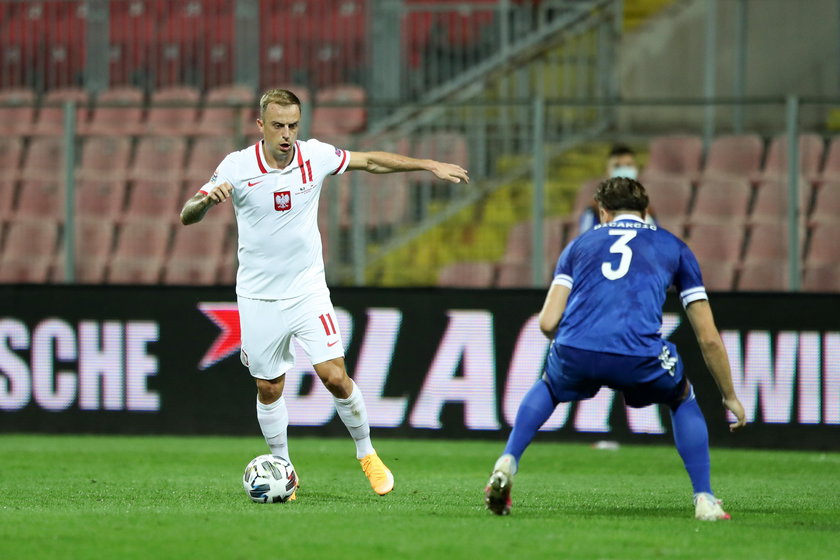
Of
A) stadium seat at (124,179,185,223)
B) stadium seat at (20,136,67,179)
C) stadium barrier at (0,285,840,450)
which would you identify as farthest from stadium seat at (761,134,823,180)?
stadium seat at (20,136,67,179)

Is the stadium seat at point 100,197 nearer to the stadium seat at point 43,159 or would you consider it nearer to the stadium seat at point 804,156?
the stadium seat at point 43,159

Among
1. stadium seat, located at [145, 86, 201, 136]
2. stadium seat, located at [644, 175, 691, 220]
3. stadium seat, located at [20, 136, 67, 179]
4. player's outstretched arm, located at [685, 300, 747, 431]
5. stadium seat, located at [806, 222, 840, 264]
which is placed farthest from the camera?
stadium seat, located at [20, 136, 67, 179]

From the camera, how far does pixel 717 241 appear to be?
42.4ft

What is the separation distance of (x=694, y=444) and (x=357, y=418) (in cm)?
226

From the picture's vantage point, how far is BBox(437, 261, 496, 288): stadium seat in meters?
12.9

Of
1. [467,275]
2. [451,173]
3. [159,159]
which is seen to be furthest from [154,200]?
[451,173]

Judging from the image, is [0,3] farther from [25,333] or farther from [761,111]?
[761,111]

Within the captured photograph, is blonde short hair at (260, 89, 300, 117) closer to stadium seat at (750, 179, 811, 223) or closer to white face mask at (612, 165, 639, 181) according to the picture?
white face mask at (612, 165, 639, 181)

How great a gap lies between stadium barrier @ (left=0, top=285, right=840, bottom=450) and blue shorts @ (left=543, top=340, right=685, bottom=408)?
517 centimetres

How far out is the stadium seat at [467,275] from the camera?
508 inches

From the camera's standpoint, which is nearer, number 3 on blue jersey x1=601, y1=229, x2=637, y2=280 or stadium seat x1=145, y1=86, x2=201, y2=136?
number 3 on blue jersey x1=601, y1=229, x2=637, y2=280

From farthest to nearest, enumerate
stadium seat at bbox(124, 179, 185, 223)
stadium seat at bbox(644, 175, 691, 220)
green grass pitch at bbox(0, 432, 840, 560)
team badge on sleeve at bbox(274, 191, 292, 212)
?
stadium seat at bbox(124, 179, 185, 223) < stadium seat at bbox(644, 175, 691, 220) < team badge on sleeve at bbox(274, 191, 292, 212) < green grass pitch at bbox(0, 432, 840, 560)

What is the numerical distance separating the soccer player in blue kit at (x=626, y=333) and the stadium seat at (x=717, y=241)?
5.95 meters

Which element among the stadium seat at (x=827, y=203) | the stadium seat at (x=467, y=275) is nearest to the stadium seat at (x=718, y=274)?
the stadium seat at (x=827, y=203)
